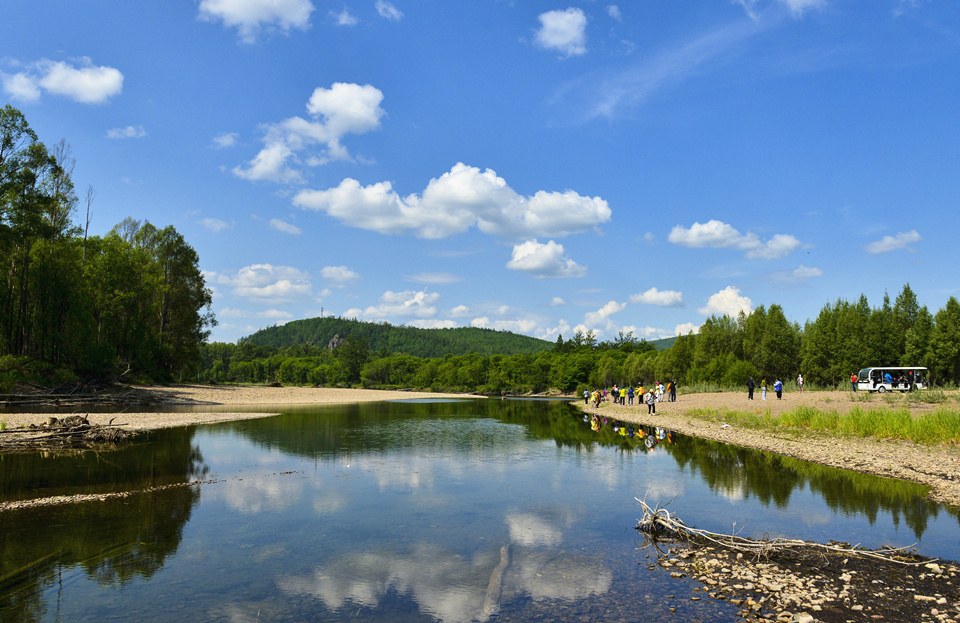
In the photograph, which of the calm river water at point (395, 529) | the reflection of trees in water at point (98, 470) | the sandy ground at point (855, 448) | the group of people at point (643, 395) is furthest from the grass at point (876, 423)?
the reflection of trees in water at point (98, 470)

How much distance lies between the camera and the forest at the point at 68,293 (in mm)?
38281

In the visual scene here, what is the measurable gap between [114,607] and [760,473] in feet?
62.7

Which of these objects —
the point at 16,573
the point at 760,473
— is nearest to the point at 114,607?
the point at 16,573

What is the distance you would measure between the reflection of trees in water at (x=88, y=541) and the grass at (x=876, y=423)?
2643 centimetres

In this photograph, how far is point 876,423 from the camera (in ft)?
74.4

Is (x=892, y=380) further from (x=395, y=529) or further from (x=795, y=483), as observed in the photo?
(x=395, y=529)

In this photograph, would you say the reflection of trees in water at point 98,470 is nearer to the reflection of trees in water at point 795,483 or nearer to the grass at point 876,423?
the reflection of trees in water at point 795,483

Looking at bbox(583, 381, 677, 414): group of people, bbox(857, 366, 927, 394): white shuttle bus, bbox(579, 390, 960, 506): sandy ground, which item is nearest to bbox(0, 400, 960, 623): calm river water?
bbox(579, 390, 960, 506): sandy ground

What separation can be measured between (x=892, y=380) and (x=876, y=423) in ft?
85.9

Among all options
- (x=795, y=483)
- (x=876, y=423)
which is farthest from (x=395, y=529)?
(x=876, y=423)

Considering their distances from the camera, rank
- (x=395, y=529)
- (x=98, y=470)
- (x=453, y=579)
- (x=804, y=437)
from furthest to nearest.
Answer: (x=804, y=437)
(x=98, y=470)
(x=395, y=529)
(x=453, y=579)

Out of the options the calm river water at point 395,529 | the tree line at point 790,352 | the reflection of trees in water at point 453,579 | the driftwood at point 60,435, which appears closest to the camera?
the calm river water at point 395,529

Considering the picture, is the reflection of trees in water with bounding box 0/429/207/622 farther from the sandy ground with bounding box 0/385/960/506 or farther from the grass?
the grass

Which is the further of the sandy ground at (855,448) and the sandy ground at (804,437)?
the sandy ground at (804,437)
